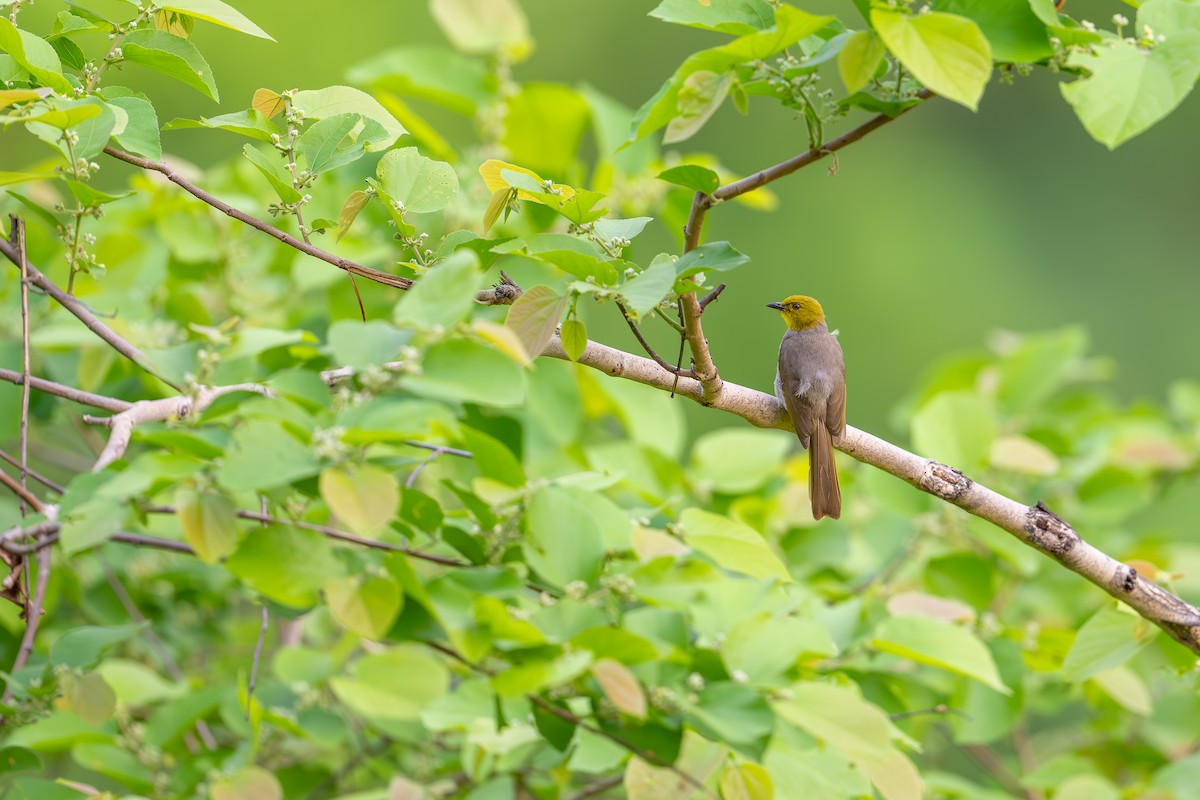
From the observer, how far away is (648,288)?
1.43m

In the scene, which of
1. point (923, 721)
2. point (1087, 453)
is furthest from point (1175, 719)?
point (1087, 453)

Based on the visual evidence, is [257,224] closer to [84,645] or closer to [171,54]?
[171,54]

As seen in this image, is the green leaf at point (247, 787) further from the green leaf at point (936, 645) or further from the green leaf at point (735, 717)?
the green leaf at point (936, 645)

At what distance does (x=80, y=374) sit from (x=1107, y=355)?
10.2m

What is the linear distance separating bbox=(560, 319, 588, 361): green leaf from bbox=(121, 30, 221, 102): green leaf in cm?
58

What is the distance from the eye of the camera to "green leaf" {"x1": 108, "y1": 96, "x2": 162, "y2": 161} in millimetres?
1566

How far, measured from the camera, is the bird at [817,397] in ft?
8.21

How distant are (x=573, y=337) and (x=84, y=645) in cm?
91

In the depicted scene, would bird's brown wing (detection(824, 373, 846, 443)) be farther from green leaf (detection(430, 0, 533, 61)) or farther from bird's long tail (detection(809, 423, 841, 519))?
green leaf (detection(430, 0, 533, 61))

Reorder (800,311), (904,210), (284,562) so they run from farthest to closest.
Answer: (904,210) → (800,311) → (284,562)

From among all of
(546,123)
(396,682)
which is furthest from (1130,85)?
(546,123)

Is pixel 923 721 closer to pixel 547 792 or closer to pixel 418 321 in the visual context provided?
pixel 547 792

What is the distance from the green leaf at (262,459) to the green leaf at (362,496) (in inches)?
1.0

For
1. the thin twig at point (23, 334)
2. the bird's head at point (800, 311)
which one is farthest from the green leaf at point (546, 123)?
the thin twig at point (23, 334)
